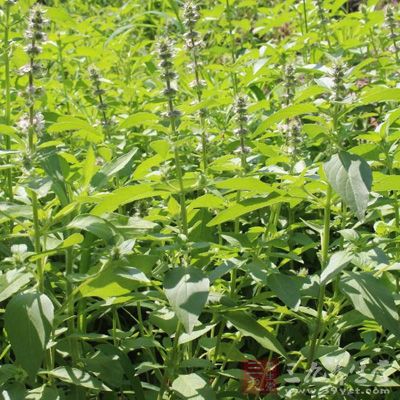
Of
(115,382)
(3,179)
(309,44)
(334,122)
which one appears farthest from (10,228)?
(309,44)

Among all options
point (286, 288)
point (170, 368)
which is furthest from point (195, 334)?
point (286, 288)

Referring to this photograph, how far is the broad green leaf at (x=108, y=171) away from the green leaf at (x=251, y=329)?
464 millimetres

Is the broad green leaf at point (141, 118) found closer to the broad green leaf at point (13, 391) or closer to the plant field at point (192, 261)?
the plant field at point (192, 261)

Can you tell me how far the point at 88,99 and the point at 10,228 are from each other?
1.13 metres

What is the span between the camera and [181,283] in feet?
5.63

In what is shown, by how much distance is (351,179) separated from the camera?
5.48 feet

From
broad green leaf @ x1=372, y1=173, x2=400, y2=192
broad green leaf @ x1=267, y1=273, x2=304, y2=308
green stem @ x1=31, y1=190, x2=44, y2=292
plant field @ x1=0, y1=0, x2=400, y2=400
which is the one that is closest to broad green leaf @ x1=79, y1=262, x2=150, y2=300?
plant field @ x1=0, y1=0, x2=400, y2=400

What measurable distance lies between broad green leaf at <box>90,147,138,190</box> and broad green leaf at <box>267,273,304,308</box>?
49cm

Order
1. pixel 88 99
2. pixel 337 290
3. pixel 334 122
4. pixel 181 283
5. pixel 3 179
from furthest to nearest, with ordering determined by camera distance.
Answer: pixel 88 99
pixel 3 179
pixel 337 290
pixel 334 122
pixel 181 283

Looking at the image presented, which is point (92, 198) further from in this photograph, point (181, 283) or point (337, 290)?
point (337, 290)

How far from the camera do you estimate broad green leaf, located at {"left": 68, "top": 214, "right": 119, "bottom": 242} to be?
68.6 inches

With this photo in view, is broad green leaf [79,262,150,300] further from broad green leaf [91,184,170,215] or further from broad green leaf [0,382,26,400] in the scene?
broad green leaf [0,382,26,400]

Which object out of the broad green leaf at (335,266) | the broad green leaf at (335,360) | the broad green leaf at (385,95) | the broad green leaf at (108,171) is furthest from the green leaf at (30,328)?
the broad green leaf at (385,95)

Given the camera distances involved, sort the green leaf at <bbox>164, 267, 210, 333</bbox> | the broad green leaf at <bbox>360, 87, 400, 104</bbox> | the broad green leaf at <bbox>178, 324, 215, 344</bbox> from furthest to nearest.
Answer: the broad green leaf at <bbox>178, 324, 215, 344</bbox> → the broad green leaf at <bbox>360, 87, 400, 104</bbox> → the green leaf at <bbox>164, 267, 210, 333</bbox>
